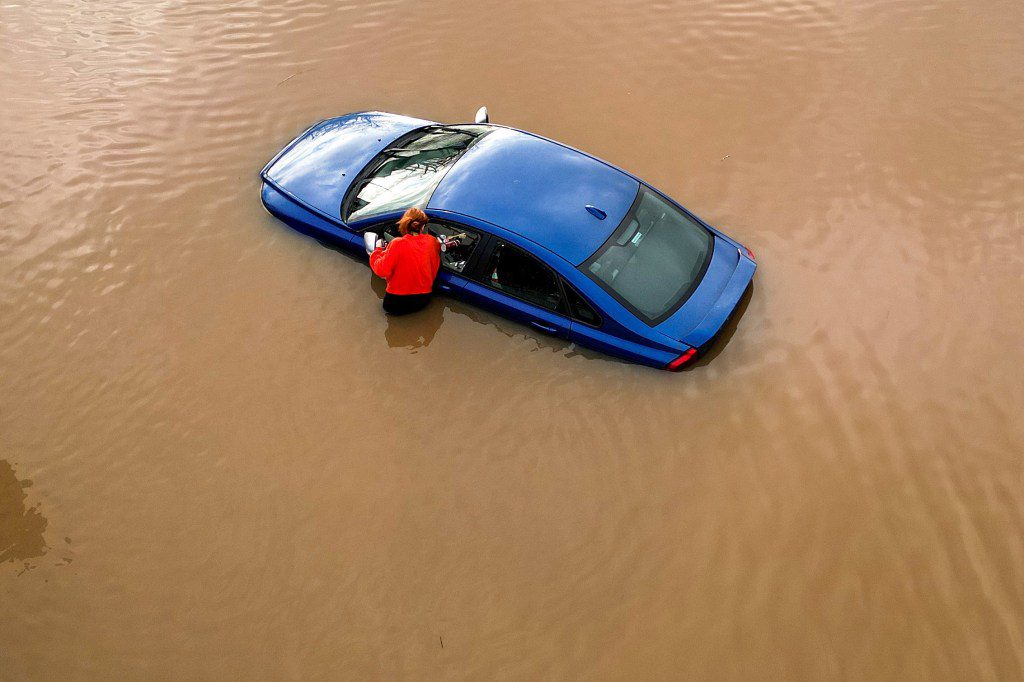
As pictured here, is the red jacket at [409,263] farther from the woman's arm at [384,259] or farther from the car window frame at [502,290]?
the car window frame at [502,290]

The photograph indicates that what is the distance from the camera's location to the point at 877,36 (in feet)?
31.2

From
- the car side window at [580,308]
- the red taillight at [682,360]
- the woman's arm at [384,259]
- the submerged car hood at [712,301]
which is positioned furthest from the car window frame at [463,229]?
the red taillight at [682,360]

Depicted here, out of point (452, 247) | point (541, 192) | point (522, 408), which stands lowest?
point (522, 408)

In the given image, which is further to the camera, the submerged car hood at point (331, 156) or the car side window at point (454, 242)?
the submerged car hood at point (331, 156)

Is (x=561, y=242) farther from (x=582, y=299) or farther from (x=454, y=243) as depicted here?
(x=454, y=243)

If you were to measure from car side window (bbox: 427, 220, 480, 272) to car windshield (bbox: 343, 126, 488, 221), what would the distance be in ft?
0.94

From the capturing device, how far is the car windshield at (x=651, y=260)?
5.95 meters

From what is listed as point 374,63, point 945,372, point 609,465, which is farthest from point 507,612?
point 374,63

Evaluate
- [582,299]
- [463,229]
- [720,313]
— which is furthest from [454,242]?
[720,313]

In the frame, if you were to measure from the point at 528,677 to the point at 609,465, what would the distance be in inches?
65.5

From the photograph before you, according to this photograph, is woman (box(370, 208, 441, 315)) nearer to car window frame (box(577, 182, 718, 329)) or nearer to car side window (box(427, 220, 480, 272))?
car side window (box(427, 220, 480, 272))

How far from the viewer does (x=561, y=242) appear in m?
5.92

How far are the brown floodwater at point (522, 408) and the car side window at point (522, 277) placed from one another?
0.53 m

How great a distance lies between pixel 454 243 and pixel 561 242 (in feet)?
3.18
